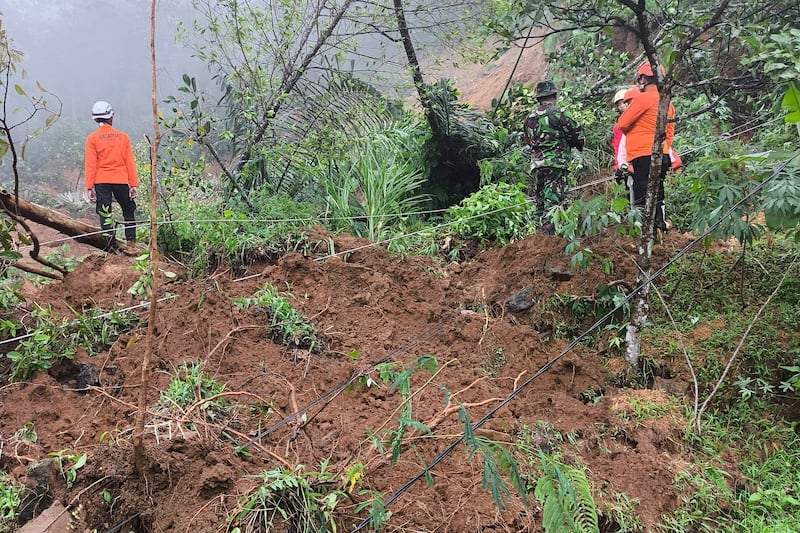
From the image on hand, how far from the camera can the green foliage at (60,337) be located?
2855 mm

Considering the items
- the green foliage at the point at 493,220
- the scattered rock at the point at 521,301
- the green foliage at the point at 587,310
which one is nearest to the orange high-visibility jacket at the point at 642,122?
the green foliage at the point at 493,220

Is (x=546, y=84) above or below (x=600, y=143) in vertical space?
above

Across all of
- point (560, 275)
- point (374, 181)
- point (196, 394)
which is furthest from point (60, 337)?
point (374, 181)

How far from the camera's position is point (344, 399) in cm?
279

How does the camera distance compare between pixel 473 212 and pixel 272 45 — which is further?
pixel 272 45

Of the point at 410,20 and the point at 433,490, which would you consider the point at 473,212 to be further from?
the point at 433,490

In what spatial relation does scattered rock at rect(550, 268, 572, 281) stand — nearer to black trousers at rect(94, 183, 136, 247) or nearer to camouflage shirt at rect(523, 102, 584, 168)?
camouflage shirt at rect(523, 102, 584, 168)

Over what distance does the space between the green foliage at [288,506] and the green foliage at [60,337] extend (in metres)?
1.63

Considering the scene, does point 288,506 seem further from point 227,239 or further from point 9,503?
point 227,239

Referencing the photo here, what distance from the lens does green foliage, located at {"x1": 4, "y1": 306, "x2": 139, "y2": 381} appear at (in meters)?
2.86

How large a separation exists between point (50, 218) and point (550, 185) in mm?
4149

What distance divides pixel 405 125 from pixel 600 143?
2.76 metres

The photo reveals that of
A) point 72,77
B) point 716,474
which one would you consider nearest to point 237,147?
point 716,474

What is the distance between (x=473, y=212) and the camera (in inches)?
204
